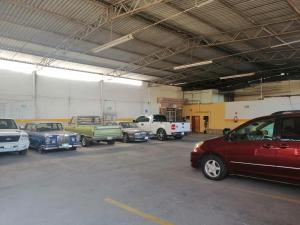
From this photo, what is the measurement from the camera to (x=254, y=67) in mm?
19250

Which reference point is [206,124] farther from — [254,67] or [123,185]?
[123,185]

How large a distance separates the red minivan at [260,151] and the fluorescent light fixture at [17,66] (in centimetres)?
1355

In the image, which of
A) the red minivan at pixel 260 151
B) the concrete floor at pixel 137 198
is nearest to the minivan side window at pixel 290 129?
the red minivan at pixel 260 151

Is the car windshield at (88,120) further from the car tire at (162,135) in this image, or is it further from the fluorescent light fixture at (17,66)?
the fluorescent light fixture at (17,66)

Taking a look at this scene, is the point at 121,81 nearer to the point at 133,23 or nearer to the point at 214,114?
the point at 214,114

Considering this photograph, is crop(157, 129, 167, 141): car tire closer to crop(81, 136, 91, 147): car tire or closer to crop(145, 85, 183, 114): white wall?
crop(81, 136, 91, 147): car tire

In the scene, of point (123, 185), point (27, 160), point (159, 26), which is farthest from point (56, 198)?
point (159, 26)

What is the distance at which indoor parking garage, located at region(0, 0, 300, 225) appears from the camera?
13.6 feet

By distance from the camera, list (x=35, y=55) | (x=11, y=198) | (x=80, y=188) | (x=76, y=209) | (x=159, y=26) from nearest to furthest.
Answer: (x=76, y=209), (x=11, y=198), (x=80, y=188), (x=159, y=26), (x=35, y=55)

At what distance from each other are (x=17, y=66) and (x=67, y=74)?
129 inches

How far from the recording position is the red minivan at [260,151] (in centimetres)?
456

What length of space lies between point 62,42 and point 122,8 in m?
4.71

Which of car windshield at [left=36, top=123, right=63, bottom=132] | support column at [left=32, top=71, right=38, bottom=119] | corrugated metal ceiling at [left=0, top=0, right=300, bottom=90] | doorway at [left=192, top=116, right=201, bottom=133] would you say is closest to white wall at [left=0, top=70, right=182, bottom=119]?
support column at [left=32, top=71, right=38, bottom=119]

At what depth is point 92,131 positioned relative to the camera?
469 inches
